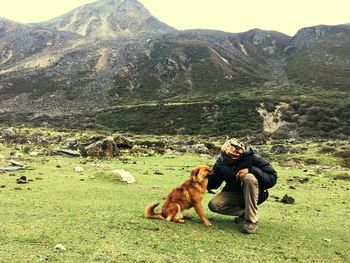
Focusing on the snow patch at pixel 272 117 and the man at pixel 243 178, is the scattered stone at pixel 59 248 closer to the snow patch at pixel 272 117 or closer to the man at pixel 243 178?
the man at pixel 243 178

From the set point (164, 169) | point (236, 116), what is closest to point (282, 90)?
point (236, 116)

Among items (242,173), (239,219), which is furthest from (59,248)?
(239,219)

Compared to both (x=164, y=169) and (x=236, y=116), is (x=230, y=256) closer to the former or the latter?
(x=164, y=169)

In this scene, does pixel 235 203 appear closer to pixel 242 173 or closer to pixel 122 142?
pixel 242 173

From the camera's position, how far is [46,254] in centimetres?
852

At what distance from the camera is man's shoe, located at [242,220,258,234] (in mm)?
11055

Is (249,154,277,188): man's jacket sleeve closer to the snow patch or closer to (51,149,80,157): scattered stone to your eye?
(51,149,80,157): scattered stone

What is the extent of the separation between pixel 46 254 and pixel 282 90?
131442 millimetres

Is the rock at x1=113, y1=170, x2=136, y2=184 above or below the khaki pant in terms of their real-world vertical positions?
below

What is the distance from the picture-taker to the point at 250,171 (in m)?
11.3

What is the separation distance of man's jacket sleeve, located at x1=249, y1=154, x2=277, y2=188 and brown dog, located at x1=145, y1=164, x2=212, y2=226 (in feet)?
4.05

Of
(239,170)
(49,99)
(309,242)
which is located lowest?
(49,99)

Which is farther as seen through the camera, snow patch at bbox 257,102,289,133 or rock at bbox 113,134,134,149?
snow patch at bbox 257,102,289,133

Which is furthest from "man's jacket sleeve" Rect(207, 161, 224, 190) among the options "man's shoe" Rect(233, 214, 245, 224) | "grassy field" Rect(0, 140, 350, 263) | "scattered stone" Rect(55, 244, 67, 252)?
"scattered stone" Rect(55, 244, 67, 252)
